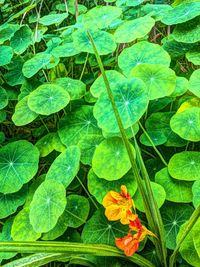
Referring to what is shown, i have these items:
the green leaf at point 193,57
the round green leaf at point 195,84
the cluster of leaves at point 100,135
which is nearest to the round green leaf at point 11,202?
the cluster of leaves at point 100,135

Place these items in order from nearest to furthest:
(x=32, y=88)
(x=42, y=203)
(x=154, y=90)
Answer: (x=42, y=203) < (x=154, y=90) < (x=32, y=88)

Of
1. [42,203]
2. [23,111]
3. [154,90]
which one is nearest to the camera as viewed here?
[42,203]

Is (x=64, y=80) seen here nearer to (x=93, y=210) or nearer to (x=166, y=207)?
(x=93, y=210)

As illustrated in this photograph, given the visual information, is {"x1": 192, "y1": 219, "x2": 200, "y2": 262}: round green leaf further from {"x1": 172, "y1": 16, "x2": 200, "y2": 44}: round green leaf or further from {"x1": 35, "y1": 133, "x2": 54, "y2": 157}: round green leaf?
{"x1": 172, "y1": 16, "x2": 200, "y2": 44}: round green leaf

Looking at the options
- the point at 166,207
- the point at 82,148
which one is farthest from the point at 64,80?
the point at 166,207

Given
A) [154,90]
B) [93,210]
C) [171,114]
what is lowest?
[93,210]

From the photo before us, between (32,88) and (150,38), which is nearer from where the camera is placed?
A: (32,88)

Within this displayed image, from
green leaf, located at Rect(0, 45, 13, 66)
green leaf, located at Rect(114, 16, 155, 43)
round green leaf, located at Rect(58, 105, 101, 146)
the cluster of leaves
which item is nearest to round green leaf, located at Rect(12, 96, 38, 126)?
the cluster of leaves

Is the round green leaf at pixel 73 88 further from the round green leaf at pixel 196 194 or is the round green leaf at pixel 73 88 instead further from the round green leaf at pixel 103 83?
the round green leaf at pixel 196 194
